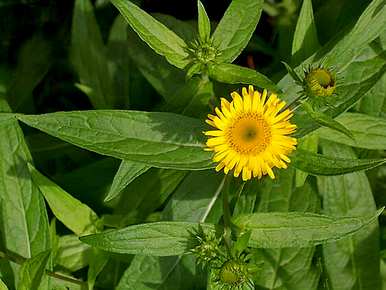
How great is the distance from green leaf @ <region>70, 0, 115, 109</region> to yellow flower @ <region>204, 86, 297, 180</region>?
38.1 inches

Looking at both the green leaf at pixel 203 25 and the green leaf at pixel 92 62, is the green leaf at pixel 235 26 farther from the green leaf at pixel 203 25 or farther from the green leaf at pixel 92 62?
the green leaf at pixel 92 62

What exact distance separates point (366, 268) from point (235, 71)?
814 millimetres

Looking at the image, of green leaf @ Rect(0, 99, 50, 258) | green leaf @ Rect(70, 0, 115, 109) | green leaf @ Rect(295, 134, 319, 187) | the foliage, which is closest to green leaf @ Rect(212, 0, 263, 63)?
the foliage

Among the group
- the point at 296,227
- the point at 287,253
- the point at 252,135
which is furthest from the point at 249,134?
the point at 287,253

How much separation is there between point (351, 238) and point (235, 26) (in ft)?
2.60

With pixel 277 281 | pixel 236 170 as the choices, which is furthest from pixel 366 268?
pixel 236 170

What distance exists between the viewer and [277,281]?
7.55 feet

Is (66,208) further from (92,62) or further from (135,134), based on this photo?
(92,62)

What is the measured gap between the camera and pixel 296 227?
199 centimetres

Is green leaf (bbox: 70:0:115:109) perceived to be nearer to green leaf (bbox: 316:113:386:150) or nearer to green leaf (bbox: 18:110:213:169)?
green leaf (bbox: 18:110:213:169)

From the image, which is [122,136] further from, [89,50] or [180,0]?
[180,0]

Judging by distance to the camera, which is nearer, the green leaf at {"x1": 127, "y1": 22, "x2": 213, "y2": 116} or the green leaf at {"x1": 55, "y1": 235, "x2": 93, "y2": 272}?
the green leaf at {"x1": 127, "y1": 22, "x2": 213, "y2": 116}

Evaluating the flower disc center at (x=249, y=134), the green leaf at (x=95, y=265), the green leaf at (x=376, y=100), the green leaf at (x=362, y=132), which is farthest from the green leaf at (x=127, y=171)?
the green leaf at (x=376, y=100)

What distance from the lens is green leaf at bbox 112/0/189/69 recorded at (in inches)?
78.4
